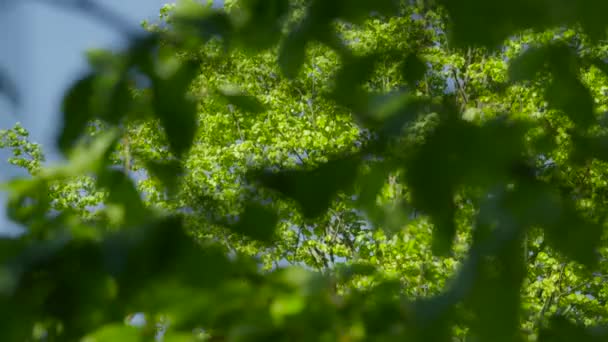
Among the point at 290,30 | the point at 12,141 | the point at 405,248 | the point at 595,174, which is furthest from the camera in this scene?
the point at 12,141

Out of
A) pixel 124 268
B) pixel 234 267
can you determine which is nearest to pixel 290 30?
pixel 234 267

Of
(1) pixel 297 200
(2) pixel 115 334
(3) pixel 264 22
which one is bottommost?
(2) pixel 115 334

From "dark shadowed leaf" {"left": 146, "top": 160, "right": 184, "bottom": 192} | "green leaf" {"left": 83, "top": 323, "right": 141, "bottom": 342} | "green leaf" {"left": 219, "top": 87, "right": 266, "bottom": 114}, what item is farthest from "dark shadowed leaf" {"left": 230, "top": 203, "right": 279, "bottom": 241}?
"green leaf" {"left": 219, "top": 87, "right": 266, "bottom": 114}

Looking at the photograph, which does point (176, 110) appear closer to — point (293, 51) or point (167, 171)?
point (167, 171)

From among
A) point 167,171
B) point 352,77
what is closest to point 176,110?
point 167,171

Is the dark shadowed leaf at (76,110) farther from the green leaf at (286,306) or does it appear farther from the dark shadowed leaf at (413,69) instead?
the dark shadowed leaf at (413,69)

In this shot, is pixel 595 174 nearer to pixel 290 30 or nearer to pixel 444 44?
pixel 444 44

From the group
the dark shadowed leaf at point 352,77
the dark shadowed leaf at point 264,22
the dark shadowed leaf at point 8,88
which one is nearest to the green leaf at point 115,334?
the dark shadowed leaf at point 8,88

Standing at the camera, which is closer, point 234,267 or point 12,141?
point 234,267

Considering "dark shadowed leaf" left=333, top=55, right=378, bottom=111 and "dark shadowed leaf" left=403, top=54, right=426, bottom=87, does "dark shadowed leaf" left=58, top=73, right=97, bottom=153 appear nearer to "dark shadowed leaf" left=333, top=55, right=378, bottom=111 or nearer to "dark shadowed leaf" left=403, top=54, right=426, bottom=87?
"dark shadowed leaf" left=333, top=55, right=378, bottom=111

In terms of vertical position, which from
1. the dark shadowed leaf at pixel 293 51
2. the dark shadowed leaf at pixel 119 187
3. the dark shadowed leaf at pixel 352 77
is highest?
the dark shadowed leaf at pixel 293 51

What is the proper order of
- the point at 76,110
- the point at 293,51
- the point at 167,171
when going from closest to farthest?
the point at 76,110 → the point at 167,171 → the point at 293,51

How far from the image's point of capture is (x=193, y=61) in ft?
5.03

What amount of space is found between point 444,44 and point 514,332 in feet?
55.6
